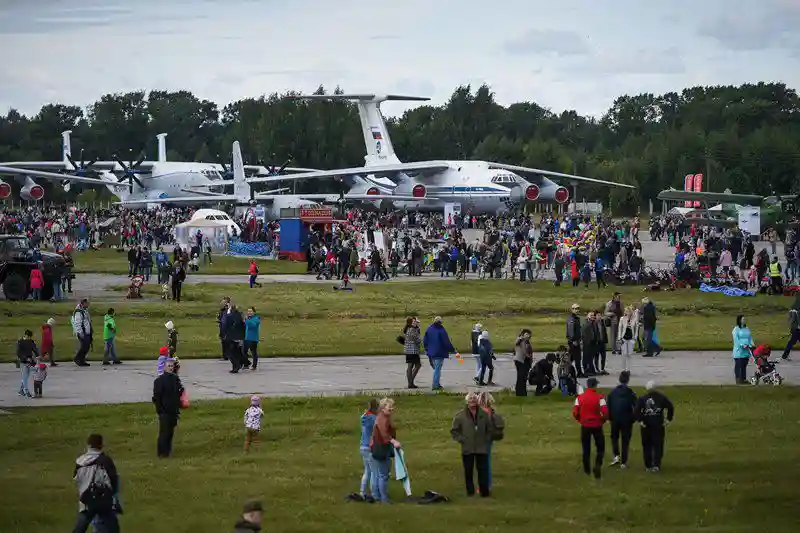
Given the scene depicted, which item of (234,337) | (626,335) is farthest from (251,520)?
(626,335)

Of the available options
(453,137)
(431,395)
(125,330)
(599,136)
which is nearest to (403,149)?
(453,137)

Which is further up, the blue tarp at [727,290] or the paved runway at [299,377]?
the blue tarp at [727,290]

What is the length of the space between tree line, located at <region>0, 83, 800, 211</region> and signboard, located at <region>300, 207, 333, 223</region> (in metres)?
35.6

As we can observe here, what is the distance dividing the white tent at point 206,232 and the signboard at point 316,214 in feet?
16.5

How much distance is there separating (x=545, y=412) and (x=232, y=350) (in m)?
8.21

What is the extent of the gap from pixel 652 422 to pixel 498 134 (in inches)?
5384

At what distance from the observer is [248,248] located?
234 ft

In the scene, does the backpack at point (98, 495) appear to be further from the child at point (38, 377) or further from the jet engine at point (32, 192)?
the jet engine at point (32, 192)

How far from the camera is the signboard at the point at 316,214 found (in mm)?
66688

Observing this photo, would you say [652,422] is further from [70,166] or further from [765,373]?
[70,166]

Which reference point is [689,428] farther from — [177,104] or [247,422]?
[177,104]

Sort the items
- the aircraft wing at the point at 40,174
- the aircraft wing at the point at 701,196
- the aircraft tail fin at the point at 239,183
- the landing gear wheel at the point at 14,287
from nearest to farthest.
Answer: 1. the landing gear wheel at the point at 14,287
2. the aircraft wing at the point at 701,196
3. the aircraft wing at the point at 40,174
4. the aircraft tail fin at the point at 239,183

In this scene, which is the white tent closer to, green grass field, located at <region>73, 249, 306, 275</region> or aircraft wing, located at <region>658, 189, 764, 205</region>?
green grass field, located at <region>73, 249, 306, 275</region>

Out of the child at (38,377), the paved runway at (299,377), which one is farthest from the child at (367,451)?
the child at (38,377)
